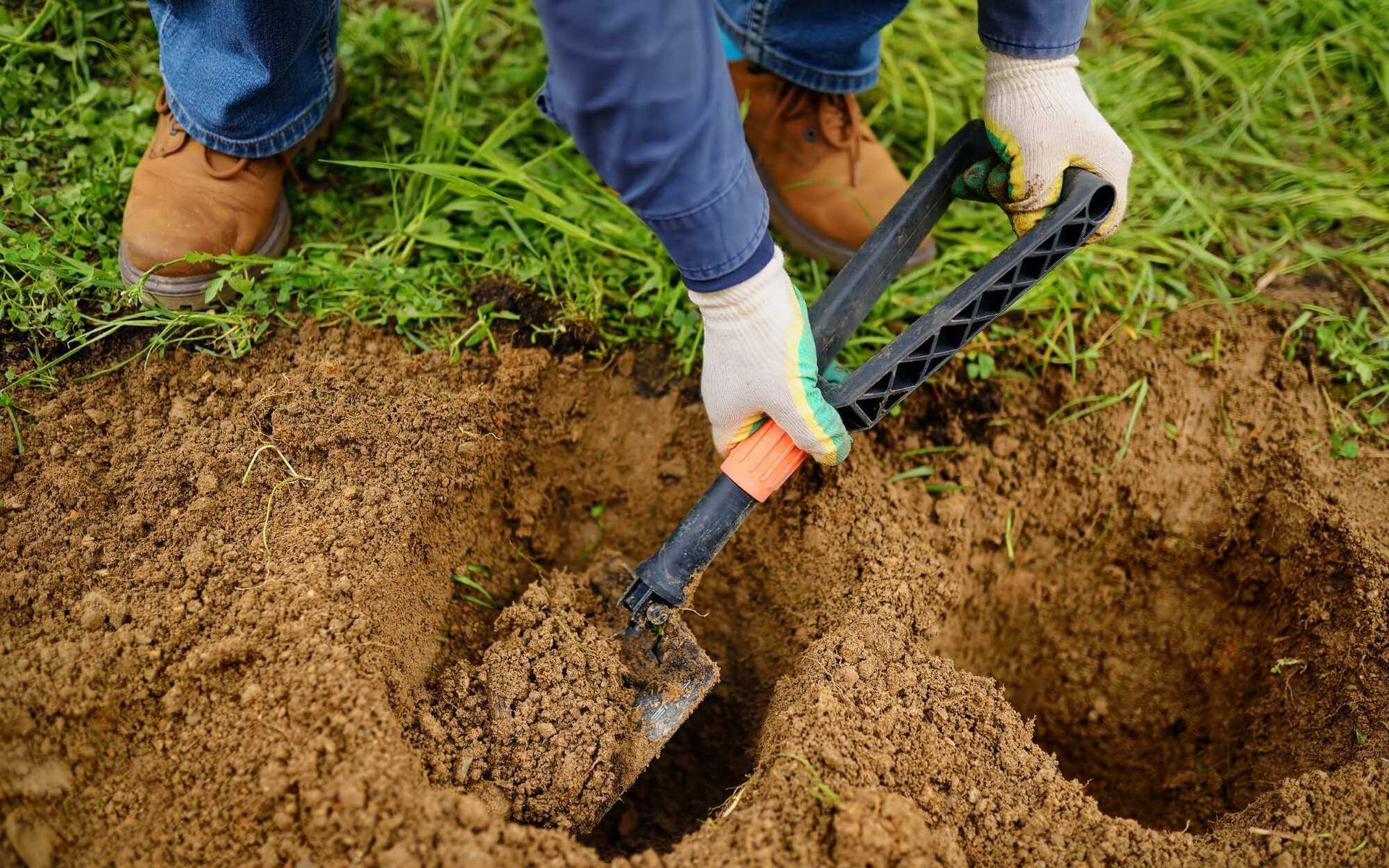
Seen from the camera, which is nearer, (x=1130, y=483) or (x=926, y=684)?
(x=926, y=684)

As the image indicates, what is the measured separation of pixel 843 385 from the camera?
5.54ft

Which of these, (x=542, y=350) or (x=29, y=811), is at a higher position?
(x=542, y=350)

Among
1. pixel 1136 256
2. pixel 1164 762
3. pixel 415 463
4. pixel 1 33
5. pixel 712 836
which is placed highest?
pixel 1 33

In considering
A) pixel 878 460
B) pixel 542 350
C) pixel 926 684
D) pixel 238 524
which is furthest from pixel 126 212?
pixel 926 684

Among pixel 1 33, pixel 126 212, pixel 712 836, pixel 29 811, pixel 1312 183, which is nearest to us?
pixel 29 811

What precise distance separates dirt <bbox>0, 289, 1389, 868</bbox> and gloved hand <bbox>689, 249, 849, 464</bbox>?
1.13 feet

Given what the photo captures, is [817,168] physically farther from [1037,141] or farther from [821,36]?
[1037,141]

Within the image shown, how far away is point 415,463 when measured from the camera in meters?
1.84

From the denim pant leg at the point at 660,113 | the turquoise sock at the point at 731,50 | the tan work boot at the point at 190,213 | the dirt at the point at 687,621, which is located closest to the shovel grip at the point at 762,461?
the dirt at the point at 687,621

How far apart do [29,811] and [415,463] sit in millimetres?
863

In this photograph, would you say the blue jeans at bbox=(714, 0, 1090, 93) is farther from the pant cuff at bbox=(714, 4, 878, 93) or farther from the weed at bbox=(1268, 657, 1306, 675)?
the weed at bbox=(1268, 657, 1306, 675)

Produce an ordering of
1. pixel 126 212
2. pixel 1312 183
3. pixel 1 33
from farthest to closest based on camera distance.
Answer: pixel 1312 183 < pixel 1 33 < pixel 126 212

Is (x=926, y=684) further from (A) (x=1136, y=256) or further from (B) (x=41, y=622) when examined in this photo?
(B) (x=41, y=622)

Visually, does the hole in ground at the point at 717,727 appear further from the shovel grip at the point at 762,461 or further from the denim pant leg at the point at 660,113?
the denim pant leg at the point at 660,113
